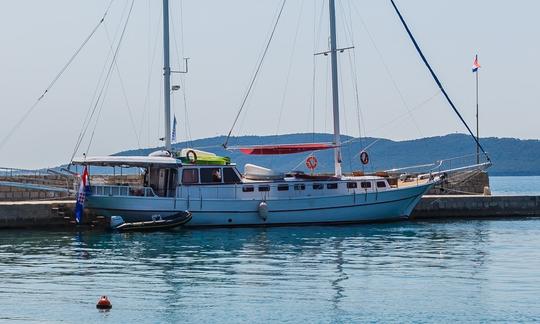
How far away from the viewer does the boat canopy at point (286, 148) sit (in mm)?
45688

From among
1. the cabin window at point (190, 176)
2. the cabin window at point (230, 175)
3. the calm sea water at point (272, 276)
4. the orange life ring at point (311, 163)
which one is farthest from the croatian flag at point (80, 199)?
the orange life ring at point (311, 163)

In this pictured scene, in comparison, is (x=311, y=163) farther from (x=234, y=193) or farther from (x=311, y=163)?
(x=234, y=193)

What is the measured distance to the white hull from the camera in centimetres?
4169

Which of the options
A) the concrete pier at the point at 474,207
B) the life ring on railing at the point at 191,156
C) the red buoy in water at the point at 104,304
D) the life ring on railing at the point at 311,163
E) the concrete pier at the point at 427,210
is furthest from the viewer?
the concrete pier at the point at 474,207

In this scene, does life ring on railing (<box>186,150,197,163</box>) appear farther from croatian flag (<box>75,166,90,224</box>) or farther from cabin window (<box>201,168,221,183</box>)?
croatian flag (<box>75,166,90,224</box>)

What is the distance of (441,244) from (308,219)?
9170 mm

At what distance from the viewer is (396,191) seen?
45.3 metres

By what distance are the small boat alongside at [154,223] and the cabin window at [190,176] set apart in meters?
1.61

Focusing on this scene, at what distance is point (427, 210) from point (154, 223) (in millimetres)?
14571

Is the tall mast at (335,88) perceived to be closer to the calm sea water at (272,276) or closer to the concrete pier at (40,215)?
the calm sea water at (272,276)

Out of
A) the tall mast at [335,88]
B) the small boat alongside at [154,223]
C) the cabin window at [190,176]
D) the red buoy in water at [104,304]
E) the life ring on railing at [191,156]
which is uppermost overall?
the tall mast at [335,88]

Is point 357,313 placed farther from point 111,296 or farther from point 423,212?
point 423,212

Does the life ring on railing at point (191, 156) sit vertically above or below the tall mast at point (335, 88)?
below

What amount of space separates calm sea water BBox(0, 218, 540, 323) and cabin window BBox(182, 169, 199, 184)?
2405 mm
